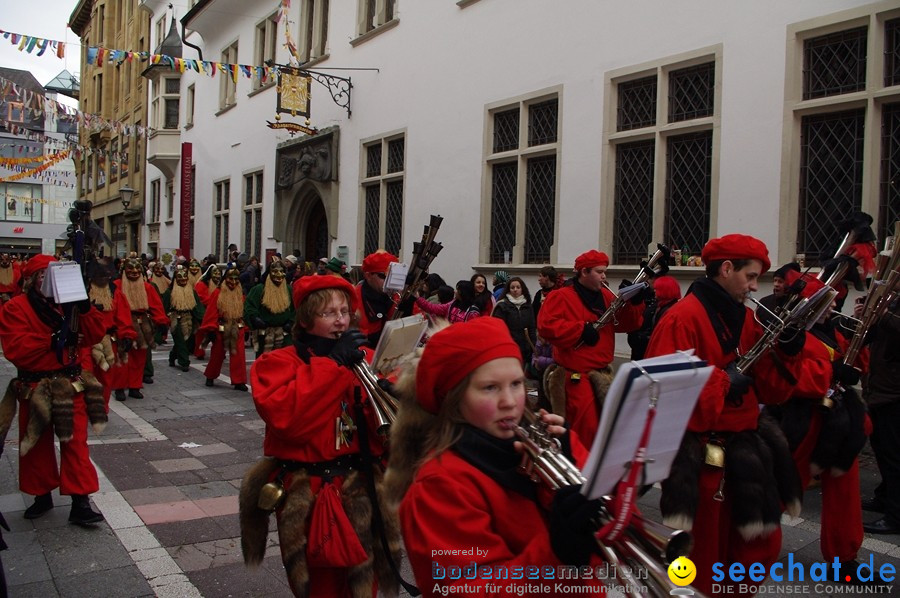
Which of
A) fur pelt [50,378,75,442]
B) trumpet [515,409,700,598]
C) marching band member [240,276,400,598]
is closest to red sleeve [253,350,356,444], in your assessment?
marching band member [240,276,400,598]

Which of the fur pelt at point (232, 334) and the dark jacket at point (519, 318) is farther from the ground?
the dark jacket at point (519, 318)

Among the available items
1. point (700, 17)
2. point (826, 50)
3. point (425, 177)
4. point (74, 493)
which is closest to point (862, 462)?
A: point (826, 50)

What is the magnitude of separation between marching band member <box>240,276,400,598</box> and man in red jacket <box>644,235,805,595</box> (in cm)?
134

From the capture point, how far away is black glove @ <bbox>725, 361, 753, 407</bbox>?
11.3 feet

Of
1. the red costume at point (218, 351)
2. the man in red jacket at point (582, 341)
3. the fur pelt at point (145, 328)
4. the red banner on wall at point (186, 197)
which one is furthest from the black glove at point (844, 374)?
the red banner on wall at point (186, 197)

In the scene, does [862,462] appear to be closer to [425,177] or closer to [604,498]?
[604,498]

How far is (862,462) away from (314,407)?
Answer: 6285 millimetres

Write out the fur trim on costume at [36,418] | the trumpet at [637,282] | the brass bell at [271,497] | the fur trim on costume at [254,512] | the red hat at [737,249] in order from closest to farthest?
the brass bell at [271,497]
the fur trim on costume at [254,512]
the red hat at [737,249]
the fur trim on costume at [36,418]
the trumpet at [637,282]

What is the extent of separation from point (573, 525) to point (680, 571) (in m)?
0.26

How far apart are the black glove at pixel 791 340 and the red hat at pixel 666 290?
14.7ft

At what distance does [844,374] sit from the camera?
15.1ft

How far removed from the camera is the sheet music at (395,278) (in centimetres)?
560

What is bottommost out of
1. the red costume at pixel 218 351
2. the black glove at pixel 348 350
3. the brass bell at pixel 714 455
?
the red costume at pixel 218 351

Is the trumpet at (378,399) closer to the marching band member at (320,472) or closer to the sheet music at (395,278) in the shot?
the marching band member at (320,472)
